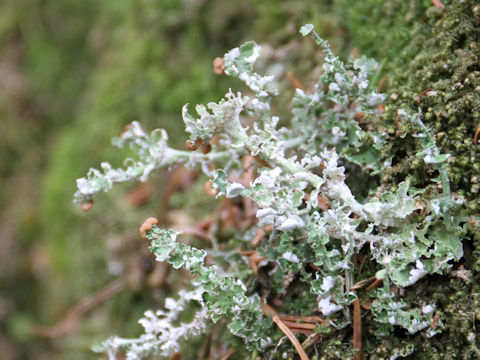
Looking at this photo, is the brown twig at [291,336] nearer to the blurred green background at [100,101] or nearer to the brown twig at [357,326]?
the brown twig at [357,326]

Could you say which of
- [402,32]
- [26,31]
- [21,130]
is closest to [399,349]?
[402,32]

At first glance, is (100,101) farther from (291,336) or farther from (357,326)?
(357,326)

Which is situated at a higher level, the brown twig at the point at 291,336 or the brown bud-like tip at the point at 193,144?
the brown bud-like tip at the point at 193,144

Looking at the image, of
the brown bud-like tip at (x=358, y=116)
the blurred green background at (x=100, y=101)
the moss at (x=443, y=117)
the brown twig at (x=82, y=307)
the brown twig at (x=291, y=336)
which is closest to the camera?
the moss at (x=443, y=117)

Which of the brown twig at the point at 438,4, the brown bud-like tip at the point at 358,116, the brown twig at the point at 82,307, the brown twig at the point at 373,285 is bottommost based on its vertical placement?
the brown twig at the point at 373,285

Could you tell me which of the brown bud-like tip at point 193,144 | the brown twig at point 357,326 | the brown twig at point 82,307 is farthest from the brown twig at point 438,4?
the brown twig at point 82,307

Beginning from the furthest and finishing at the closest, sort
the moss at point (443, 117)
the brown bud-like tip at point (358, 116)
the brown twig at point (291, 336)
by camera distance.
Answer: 1. the brown bud-like tip at point (358, 116)
2. the brown twig at point (291, 336)
3. the moss at point (443, 117)

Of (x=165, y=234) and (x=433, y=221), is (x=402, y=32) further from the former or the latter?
(x=165, y=234)
